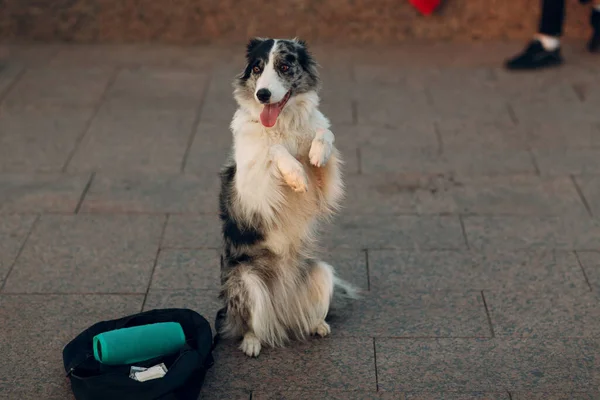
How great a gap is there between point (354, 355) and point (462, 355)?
606mm

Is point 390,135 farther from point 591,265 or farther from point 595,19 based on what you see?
point 595,19

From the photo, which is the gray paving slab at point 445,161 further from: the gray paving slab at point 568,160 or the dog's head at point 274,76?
the dog's head at point 274,76

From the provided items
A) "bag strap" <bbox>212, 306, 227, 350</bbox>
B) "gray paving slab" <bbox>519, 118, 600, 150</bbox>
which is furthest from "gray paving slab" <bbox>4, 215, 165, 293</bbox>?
"gray paving slab" <bbox>519, 118, 600, 150</bbox>

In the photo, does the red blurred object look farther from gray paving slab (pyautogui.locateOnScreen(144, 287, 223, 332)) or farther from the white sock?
gray paving slab (pyautogui.locateOnScreen(144, 287, 223, 332))

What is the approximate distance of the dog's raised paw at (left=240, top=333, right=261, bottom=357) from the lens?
468cm

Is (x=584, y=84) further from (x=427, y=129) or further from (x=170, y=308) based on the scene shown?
(x=170, y=308)

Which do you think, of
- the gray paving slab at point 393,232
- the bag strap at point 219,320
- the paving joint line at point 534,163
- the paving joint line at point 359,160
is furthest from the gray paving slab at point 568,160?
the bag strap at point 219,320

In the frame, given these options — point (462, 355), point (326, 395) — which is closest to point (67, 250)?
point (326, 395)

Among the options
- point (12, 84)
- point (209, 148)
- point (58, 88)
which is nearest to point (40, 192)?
point (209, 148)

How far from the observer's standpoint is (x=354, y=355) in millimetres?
4688

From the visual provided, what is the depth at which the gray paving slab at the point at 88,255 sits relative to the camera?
17.5 ft

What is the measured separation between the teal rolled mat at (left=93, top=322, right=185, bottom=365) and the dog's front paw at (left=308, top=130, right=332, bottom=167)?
115 cm

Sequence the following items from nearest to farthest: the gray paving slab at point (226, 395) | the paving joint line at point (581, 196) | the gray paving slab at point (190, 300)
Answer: the gray paving slab at point (226, 395), the gray paving slab at point (190, 300), the paving joint line at point (581, 196)

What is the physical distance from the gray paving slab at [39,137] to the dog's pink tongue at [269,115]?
9.96ft
